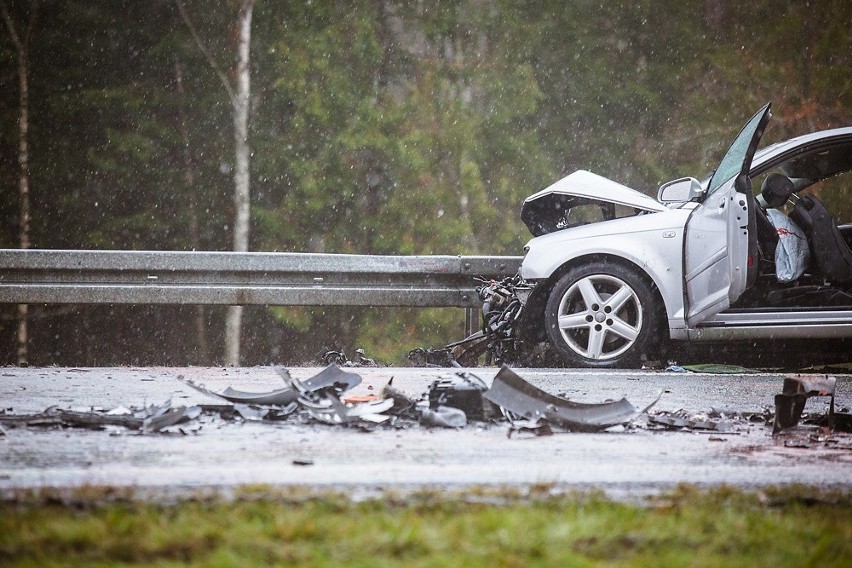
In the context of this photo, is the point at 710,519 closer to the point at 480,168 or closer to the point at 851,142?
the point at 851,142

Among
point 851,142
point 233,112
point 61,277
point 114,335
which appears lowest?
point 114,335

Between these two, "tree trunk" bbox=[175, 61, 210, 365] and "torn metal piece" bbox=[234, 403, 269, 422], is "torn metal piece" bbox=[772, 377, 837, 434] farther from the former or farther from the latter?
"tree trunk" bbox=[175, 61, 210, 365]

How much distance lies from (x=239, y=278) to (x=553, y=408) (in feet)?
15.0

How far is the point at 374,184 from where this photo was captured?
19453mm

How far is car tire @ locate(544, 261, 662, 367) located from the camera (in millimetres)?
7637

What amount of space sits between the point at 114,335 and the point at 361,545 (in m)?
18.2

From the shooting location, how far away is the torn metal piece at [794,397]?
15.7 ft

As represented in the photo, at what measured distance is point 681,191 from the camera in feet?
25.6

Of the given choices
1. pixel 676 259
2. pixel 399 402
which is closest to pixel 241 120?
pixel 676 259

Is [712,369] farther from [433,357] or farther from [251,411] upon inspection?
[251,411]

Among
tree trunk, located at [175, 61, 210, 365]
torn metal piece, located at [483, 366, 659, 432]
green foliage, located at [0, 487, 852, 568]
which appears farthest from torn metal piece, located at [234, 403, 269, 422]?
tree trunk, located at [175, 61, 210, 365]

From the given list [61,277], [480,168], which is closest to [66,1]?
[480,168]

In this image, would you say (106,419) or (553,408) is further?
(553,408)

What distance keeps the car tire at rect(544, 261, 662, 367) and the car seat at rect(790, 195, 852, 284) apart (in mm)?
1237
